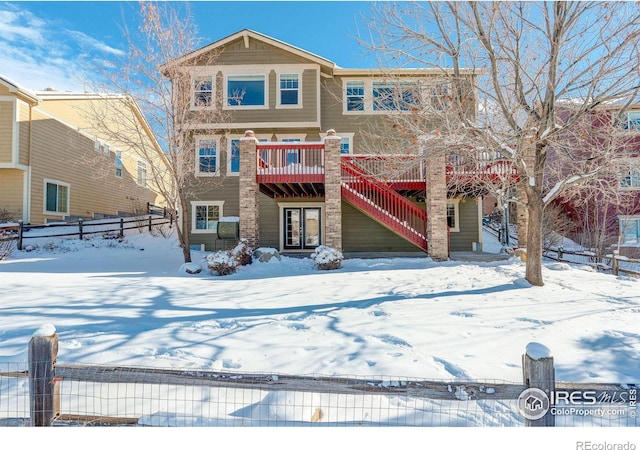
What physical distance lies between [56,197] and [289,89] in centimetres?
1288

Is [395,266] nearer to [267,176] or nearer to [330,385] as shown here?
[267,176]

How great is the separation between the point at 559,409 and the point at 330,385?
6.82 ft

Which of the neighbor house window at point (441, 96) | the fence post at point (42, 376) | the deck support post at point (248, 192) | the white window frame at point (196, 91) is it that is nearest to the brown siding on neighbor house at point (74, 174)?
the white window frame at point (196, 91)

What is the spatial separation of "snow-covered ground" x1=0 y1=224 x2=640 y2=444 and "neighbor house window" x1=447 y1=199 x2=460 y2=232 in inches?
220

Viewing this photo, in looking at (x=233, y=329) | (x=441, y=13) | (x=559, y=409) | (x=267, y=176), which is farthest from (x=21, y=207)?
(x=559, y=409)

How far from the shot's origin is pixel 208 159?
16500mm

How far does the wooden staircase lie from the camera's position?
12.4 metres

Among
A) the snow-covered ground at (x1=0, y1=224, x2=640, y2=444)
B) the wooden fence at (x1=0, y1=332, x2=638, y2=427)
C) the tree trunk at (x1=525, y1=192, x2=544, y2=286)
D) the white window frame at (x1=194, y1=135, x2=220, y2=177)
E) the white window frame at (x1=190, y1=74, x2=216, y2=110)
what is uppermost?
the white window frame at (x1=190, y1=74, x2=216, y2=110)

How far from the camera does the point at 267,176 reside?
1249cm

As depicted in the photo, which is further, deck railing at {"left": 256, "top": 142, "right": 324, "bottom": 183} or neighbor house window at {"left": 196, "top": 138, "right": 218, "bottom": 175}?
neighbor house window at {"left": 196, "top": 138, "right": 218, "bottom": 175}

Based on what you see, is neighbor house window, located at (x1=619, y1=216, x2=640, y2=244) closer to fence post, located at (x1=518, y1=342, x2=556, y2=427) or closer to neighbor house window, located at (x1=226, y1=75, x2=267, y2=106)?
neighbor house window, located at (x1=226, y1=75, x2=267, y2=106)

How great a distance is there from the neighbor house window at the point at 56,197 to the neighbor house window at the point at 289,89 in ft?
39.6

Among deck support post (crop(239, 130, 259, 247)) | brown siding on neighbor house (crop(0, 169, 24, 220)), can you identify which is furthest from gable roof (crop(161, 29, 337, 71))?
brown siding on neighbor house (crop(0, 169, 24, 220))

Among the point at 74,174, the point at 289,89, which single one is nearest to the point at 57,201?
the point at 74,174
